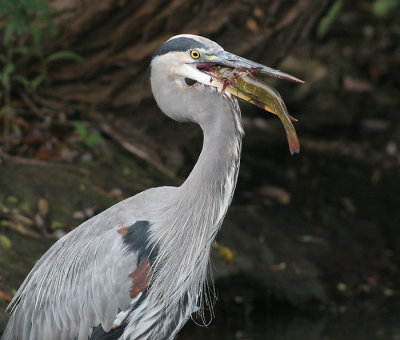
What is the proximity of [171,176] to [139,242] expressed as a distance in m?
3.08

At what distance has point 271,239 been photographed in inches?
273

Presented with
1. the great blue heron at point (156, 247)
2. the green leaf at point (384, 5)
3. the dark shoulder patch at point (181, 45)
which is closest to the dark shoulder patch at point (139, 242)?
the great blue heron at point (156, 247)

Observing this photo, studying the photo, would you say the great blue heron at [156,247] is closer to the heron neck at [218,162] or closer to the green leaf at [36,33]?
the heron neck at [218,162]

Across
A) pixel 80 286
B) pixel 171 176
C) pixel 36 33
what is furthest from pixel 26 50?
pixel 80 286

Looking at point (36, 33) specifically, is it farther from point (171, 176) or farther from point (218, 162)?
point (218, 162)

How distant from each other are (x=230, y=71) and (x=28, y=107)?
3.82 m

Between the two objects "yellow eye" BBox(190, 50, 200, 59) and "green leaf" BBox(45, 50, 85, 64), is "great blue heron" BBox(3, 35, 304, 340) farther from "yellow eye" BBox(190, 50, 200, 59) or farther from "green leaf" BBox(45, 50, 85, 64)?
"green leaf" BBox(45, 50, 85, 64)

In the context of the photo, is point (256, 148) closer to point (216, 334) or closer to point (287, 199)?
point (287, 199)

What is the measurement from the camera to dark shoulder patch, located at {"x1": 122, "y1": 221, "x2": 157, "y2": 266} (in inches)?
153

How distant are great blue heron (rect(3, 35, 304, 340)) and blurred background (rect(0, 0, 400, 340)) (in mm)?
1018

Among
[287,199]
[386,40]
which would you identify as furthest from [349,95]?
[287,199]

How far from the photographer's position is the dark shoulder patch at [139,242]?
3881mm

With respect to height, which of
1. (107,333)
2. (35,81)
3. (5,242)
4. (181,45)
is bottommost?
(5,242)

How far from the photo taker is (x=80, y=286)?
157 inches
